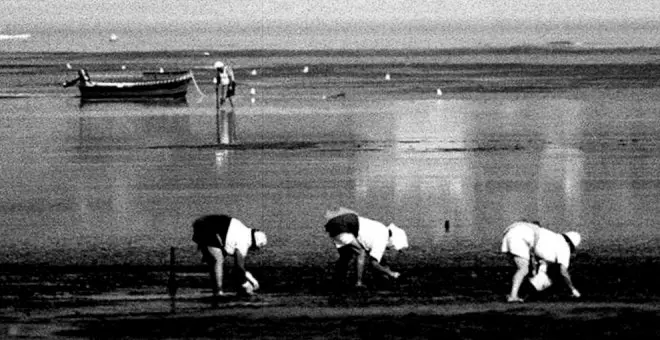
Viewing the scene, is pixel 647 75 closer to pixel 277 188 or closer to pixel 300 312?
pixel 277 188

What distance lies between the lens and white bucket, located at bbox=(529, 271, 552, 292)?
24641 mm

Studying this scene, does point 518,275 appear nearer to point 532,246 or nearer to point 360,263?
point 532,246

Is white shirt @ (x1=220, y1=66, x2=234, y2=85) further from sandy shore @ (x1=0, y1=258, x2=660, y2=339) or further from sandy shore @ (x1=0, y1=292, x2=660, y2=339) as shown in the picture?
sandy shore @ (x1=0, y1=292, x2=660, y2=339)

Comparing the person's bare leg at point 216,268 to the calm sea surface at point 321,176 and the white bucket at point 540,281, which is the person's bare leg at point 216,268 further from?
the calm sea surface at point 321,176

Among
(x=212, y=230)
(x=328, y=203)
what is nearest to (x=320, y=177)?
(x=328, y=203)

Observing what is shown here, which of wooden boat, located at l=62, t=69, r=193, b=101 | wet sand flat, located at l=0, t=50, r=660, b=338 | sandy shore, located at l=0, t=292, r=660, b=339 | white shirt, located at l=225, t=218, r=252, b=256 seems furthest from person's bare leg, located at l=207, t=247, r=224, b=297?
wooden boat, located at l=62, t=69, r=193, b=101

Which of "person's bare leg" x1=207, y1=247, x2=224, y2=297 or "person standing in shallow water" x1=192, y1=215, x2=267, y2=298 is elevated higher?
"person standing in shallow water" x1=192, y1=215, x2=267, y2=298

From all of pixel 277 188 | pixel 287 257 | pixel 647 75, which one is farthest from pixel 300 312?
pixel 647 75

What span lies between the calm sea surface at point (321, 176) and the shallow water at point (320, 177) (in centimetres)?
6

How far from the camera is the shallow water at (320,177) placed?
34469 mm

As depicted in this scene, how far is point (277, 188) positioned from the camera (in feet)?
146

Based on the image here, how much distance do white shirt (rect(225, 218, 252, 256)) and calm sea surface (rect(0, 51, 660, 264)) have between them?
6.16 metres

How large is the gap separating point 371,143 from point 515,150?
218 inches

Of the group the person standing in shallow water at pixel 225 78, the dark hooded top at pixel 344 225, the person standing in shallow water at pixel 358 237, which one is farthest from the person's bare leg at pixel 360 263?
the person standing in shallow water at pixel 225 78
